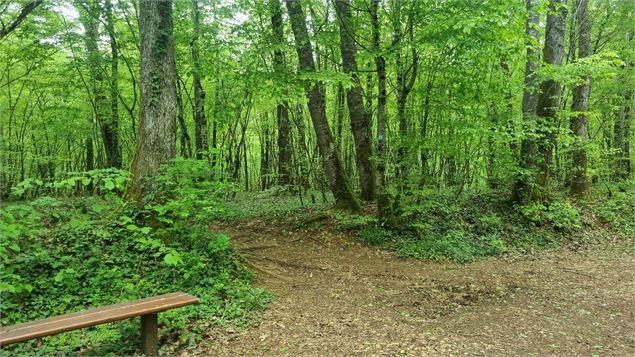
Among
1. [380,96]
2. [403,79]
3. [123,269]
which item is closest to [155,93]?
[123,269]

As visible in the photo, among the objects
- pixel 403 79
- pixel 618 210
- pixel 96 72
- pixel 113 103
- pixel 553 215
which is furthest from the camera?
pixel 113 103

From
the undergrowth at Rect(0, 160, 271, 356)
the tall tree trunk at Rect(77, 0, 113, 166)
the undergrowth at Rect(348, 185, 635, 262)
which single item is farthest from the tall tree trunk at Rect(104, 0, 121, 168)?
the undergrowth at Rect(348, 185, 635, 262)

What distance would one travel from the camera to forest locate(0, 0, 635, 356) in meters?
4.27

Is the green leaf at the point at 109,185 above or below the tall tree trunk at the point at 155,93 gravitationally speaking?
below

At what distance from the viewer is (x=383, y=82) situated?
7.95 metres

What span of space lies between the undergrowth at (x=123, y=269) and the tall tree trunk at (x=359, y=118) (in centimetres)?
470

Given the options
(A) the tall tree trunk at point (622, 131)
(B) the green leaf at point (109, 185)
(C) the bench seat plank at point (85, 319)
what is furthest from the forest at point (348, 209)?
(A) the tall tree trunk at point (622, 131)

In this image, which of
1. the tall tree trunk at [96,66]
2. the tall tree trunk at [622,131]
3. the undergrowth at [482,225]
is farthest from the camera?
the tall tree trunk at [622,131]

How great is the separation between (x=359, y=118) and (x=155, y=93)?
5.06 metres

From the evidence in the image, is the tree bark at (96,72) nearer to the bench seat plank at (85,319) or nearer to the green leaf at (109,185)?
the green leaf at (109,185)

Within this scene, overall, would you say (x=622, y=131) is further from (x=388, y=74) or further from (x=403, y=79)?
(x=403, y=79)

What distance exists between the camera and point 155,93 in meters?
6.02

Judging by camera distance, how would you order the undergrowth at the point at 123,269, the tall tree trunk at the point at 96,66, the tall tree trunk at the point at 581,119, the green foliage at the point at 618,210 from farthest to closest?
the tall tree trunk at the point at 581,119
the green foliage at the point at 618,210
the tall tree trunk at the point at 96,66
the undergrowth at the point at 123,269

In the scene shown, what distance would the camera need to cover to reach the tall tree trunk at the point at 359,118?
350 inches
